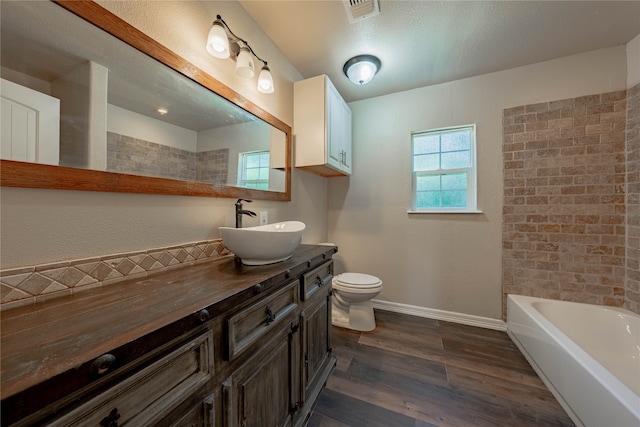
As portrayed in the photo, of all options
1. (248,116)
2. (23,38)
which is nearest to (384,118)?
(248,116)

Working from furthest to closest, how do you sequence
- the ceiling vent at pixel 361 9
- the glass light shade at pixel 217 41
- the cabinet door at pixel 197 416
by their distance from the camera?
the ceiling vent at pixel 361 9 → the glass light shade at pixel 217 41 → the cabinet door at pixel 197 416

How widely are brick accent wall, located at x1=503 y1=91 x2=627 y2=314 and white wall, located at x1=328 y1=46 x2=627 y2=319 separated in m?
0.10

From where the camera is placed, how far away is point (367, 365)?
162 cm

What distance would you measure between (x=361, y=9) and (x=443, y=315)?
8.73ft

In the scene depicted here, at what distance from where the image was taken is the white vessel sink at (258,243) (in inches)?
37.7

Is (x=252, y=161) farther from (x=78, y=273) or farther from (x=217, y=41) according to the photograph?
(x=78, y=273)

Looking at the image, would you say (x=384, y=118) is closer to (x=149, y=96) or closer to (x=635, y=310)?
(x=149, y=96)

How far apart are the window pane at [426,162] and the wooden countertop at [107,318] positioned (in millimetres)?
2046

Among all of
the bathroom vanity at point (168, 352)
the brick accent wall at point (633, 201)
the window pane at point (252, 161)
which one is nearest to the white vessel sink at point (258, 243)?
the bathroom vanity at point (168, 352)

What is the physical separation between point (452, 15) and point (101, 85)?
79.5 inches

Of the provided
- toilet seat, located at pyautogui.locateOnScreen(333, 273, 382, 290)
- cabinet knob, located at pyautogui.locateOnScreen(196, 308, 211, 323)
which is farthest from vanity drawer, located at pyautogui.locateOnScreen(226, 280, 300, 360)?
toilet seat, located at pyautogui.locateOnScreen(333, 273, 382, 290)

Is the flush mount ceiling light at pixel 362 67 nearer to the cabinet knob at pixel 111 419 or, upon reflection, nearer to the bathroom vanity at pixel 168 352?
the bathroom vanity at pixel 168 352

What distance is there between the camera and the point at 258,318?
2.72 ft

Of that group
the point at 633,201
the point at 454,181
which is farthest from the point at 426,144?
the point at 633,201
